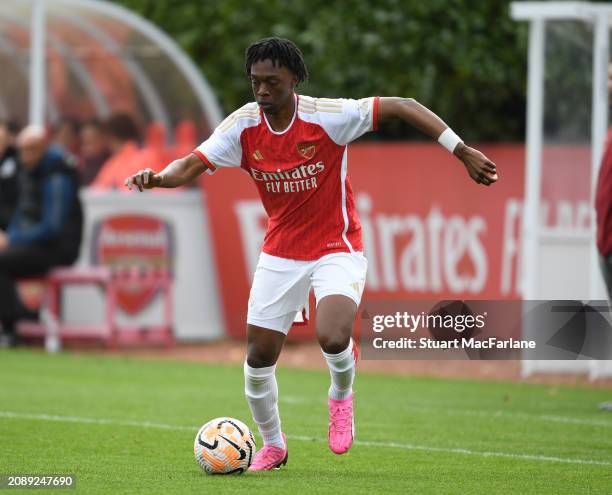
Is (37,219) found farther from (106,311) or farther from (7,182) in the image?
(106,311)

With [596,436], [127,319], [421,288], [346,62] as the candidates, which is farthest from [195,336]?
[596,436]

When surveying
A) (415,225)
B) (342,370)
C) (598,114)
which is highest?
(598,114)

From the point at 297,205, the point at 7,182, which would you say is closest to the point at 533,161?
the point at 7,182

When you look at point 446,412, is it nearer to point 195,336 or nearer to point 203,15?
point 195,336

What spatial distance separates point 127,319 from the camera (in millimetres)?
18797

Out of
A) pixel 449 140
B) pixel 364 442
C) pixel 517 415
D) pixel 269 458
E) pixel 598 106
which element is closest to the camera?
pixel 449 140

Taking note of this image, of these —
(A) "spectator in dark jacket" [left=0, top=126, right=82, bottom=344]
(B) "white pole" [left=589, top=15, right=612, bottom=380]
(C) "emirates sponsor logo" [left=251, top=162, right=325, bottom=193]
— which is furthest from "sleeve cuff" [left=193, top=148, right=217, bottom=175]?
(A) "spectator in dark jacket" [left=0, top=126, right=82, bottom=344]

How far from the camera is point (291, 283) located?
843 cm

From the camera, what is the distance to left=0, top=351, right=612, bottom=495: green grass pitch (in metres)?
8.20

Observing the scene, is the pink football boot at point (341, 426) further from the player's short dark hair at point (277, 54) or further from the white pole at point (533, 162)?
the white pole at point (533, 162)

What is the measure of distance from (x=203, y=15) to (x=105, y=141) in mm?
4729

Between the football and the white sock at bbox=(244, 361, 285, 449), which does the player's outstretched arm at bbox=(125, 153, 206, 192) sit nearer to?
the white sock at bbox=(244, 361, 285, 449)

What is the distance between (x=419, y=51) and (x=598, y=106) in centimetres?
594

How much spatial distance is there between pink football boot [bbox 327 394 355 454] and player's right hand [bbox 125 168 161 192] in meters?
1.62
